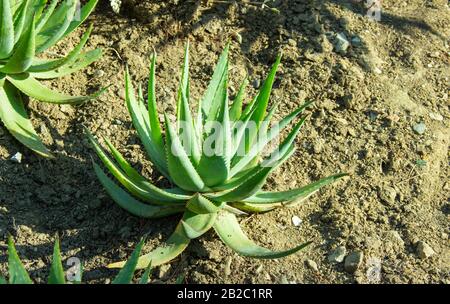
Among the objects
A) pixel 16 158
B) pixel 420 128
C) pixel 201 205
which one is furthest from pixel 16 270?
pixel 420 128

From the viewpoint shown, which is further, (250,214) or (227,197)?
(250,214)

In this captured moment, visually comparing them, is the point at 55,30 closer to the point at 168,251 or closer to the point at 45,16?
the point at 45,16

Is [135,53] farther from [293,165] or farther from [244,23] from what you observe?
[293,165]

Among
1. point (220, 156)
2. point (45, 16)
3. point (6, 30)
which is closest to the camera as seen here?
point (220, 156)

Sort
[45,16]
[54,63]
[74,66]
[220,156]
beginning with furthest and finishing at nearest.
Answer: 1. [74,66]
2. [45,16]
3. [54,63]
4. [220,156]

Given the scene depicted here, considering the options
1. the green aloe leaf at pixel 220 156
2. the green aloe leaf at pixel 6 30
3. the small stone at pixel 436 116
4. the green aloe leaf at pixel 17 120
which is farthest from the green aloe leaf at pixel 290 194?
the green aloe leaf at pixel 6 30

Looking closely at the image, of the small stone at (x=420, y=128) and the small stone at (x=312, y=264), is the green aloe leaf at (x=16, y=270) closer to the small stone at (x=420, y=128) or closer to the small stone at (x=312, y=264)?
the small stone at (x=312, y=264)

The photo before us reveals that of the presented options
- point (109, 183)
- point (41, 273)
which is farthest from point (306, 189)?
point (41, 273)
